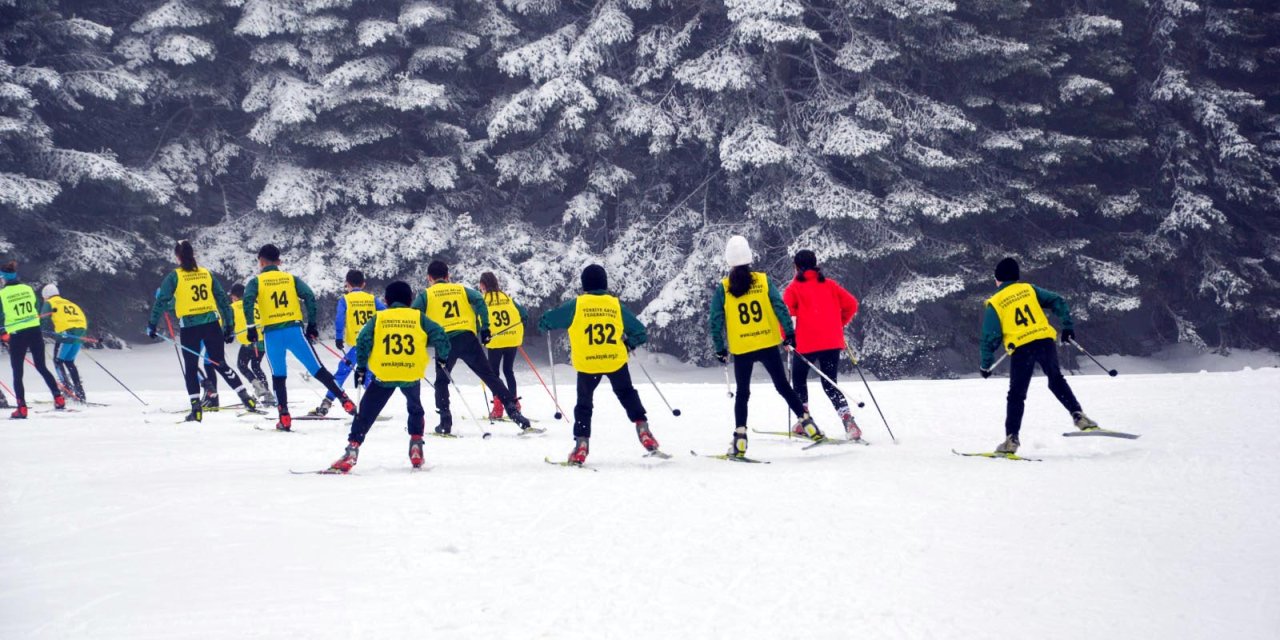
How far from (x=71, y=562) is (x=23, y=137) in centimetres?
2116

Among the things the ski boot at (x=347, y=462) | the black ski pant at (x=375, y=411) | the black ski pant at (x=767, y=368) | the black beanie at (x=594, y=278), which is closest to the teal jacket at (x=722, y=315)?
the black ski pant at (x=767, y=368)

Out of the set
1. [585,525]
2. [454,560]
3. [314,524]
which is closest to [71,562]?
[314,524]

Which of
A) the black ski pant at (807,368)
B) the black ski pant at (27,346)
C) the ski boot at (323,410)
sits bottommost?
the ski boot at (323,410)

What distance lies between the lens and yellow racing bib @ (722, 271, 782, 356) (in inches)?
345

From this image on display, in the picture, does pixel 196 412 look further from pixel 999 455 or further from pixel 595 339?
pixel 999 455

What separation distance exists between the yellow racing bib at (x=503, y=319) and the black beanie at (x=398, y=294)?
357cm

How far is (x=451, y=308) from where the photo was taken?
34.7 ft

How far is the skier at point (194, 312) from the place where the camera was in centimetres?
1149

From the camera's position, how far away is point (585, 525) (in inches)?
231

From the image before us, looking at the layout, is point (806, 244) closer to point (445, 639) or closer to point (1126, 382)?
point (1126, 382)

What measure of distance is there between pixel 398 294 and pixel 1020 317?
5.17 metres

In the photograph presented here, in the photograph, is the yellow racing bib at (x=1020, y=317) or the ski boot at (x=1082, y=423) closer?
the yellow racing bib at (x=1020, y=317)

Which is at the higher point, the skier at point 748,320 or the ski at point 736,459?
the skier at point 748,320

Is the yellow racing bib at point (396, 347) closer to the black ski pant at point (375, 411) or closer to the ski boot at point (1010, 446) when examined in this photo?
the black ski pant at point (375, 411)
